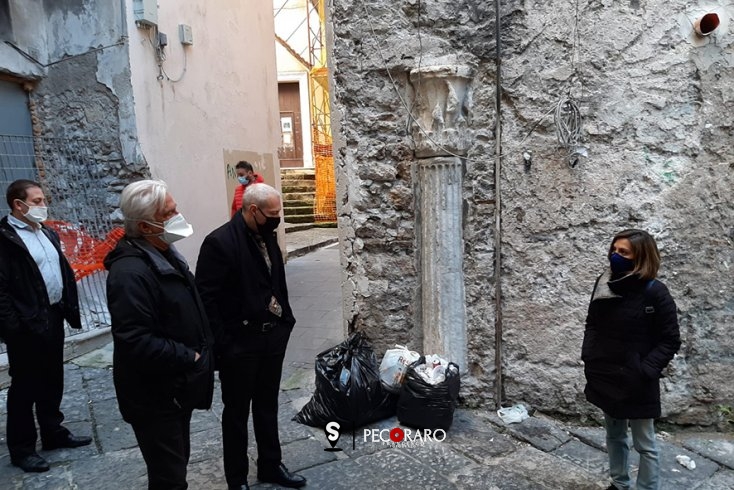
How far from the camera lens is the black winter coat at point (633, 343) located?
240 cm

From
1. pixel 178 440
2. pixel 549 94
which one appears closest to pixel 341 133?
pixel 549 94

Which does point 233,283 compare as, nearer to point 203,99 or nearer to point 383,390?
point 383,390

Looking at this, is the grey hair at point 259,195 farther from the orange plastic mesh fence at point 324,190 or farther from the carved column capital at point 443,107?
the orange plastic mesh fence at point 324,190

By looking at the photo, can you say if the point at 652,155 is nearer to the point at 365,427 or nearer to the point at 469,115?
the point at 469,115

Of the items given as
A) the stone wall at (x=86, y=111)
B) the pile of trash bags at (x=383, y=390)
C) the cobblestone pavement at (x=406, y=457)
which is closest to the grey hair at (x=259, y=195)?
the pile of trash bags at (x=383, y=390)

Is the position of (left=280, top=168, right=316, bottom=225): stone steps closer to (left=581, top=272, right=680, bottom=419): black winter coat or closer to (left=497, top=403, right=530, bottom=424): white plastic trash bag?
(left=497, top=403, right=530, bottom=424): white plastic trash bag

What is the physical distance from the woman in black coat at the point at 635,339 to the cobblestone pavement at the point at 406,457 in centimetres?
56

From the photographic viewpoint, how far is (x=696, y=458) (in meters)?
3.10

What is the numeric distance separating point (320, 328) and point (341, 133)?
2.53 meters

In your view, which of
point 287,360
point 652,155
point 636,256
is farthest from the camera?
point 287,360

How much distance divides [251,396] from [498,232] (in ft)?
6.16

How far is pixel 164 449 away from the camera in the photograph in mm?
2078

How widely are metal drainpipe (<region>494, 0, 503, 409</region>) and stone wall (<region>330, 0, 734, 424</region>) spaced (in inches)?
0.8

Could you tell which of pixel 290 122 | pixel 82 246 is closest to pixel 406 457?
pixel 82 246
